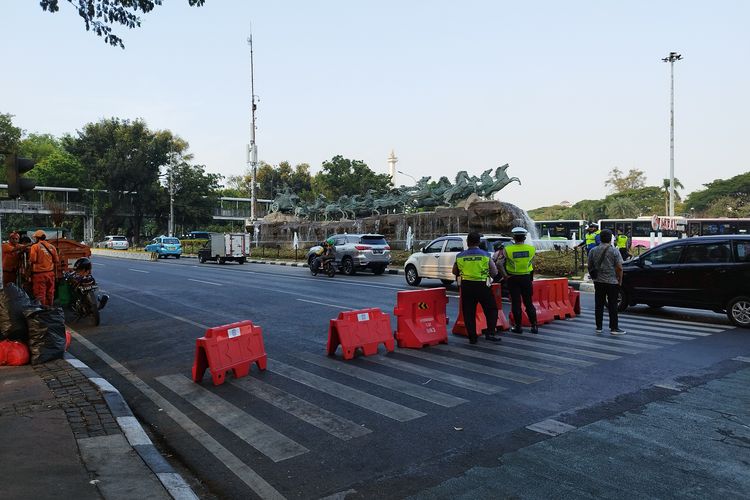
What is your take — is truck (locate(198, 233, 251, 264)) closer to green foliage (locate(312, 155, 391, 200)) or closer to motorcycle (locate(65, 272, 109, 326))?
motorcycle (locate(65, 272, 109, 326))

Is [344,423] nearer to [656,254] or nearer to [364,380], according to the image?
[364,380]

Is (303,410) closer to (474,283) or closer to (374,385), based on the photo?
(374,385)

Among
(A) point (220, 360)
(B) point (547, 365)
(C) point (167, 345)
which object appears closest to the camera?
(A) point (220, 360)

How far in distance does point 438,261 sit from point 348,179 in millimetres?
60221

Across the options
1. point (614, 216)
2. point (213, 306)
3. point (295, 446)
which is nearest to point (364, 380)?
point (295, 446)

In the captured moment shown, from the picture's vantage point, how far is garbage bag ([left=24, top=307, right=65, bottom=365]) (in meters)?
7.10

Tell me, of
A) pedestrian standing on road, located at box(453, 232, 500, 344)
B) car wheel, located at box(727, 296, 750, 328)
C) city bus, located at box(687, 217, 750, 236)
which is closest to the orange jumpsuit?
pedestrian standing on road, located at box(453, 232, 500, 344)

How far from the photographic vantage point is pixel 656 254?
37.6 ft

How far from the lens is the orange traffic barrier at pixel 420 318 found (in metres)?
8.29

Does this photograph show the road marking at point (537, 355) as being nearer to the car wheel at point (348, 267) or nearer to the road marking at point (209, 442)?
the road marking at point (209, 442)

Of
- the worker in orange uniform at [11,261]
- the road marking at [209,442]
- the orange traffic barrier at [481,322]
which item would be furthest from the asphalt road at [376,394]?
the worker in orange uniform at [11,261]

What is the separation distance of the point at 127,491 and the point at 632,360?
639cm

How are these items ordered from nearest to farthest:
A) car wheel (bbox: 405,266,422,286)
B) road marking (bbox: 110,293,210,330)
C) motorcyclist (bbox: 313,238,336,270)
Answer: road marking (bbox: 110,293,210,330) → car wheel (bbox: 405,266,422,286) → motorcyclist (bbox: 313,238,336,270)

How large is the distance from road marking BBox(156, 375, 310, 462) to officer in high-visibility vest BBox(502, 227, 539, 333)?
552cm
